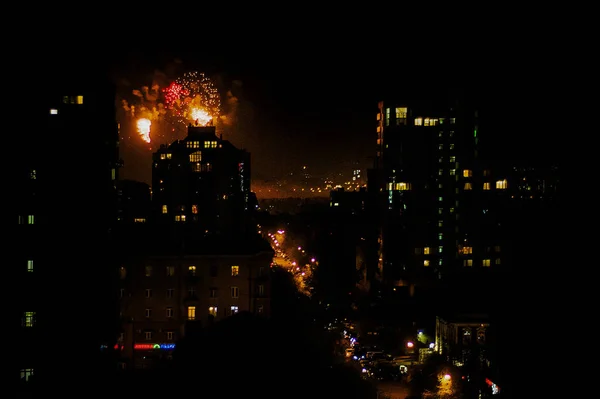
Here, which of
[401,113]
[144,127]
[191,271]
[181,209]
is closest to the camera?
[191,271]

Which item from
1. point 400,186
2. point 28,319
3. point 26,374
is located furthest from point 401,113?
point 26,374

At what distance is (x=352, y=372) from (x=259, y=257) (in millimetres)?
7054

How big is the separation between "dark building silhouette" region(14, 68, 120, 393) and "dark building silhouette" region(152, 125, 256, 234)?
51.4 feet

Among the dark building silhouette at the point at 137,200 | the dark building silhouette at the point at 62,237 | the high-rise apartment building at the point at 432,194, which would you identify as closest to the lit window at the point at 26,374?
the dark building silhouette at the point at 62,237

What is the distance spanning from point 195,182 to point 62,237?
56.3 feet

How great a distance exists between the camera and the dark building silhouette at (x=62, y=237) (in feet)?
34.8

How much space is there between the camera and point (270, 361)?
10.7 metres

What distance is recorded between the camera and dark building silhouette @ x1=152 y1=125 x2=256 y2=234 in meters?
27.6

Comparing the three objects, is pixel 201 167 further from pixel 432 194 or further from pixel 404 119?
pixel 432 194

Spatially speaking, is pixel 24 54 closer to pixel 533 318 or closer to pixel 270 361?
pixel 270 361

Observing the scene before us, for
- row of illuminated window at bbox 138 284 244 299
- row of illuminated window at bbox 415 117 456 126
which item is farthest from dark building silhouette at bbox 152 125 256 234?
row of illuminated window at bbox 138 284 244 299

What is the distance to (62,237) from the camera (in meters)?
11.0

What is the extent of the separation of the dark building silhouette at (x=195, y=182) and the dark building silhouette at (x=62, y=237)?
15.7 metres

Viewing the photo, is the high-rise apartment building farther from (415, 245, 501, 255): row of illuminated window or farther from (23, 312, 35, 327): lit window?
(23, 312, 35, 327): lit window
